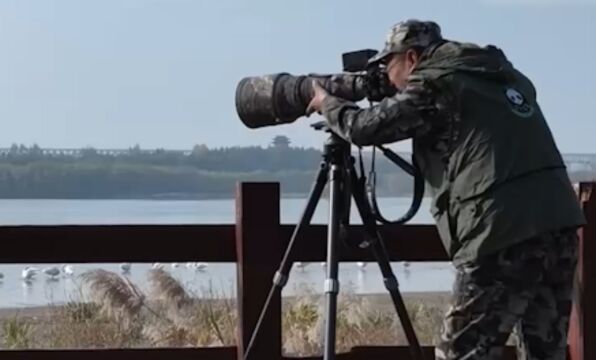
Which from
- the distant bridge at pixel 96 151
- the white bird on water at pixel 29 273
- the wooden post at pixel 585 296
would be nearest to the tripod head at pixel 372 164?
the wooden post at pixel 585 296

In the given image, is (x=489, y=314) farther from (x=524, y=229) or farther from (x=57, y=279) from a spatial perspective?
(x=57, y=279)

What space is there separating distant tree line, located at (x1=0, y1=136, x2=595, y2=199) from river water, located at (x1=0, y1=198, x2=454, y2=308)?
0.11 meters

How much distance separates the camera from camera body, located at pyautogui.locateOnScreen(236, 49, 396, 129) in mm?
4695

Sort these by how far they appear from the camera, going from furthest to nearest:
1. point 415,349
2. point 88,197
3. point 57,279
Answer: point 88,197
point 57,279
point 415,349

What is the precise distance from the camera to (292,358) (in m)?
5.53

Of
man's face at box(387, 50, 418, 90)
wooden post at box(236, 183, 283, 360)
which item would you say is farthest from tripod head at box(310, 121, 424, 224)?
wooden post at box(236, 183, 283, 360)

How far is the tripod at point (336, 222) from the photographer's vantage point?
4789 millimetres

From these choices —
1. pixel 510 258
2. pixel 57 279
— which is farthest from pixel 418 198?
pixel 57 279

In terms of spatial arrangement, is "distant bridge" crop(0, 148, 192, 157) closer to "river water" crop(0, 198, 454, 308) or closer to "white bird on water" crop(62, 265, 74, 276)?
"river water" crop(0, 198, 454, 308)

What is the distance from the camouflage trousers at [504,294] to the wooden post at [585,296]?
135 cm

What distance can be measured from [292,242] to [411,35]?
3.45ft

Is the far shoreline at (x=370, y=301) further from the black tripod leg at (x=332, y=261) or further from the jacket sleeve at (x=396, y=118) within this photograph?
the jacket sleeve at (x=396, y=118)

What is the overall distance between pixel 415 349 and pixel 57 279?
486cm

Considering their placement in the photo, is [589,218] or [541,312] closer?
[541,312]
